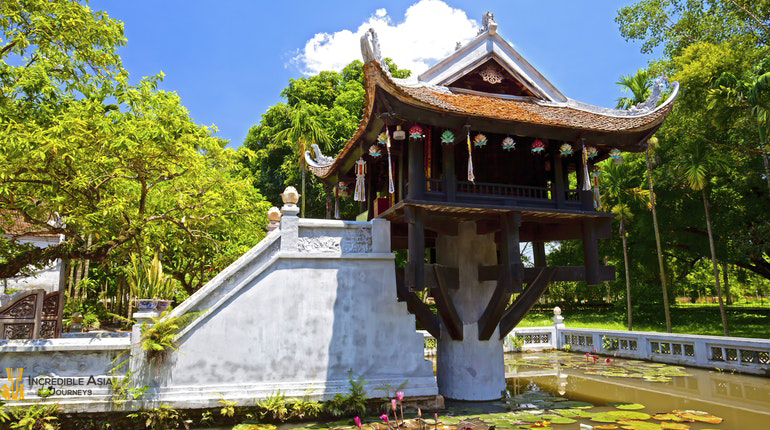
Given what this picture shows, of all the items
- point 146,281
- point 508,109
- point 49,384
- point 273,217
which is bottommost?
point 49,384

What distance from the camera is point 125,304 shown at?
80.6 ft

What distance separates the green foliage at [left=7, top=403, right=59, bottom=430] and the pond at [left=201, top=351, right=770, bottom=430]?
3.55 m

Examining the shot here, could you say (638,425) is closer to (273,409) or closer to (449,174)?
(449,174)

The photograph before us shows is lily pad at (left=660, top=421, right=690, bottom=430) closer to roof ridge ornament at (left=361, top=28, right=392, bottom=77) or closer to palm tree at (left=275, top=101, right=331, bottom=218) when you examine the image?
roof ridge ornament at (left=361, top=28, right=392, bottom=77)

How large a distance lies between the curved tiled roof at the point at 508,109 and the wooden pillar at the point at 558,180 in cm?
88

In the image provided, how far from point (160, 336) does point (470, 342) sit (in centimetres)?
572

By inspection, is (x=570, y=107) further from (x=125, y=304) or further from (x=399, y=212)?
(x=125, y=304)

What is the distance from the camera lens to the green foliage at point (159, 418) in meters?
7.55

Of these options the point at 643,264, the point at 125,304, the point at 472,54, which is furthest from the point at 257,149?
the point at 643,264

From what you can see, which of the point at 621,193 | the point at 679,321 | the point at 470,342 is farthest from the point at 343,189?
the point at 679,321

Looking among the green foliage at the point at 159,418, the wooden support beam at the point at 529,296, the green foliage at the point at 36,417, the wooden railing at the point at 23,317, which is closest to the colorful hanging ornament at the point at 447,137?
the wooden support beam at the point at 529,296

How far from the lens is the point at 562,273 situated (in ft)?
31.8

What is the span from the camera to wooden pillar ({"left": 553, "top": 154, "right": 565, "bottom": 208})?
30.5 feet

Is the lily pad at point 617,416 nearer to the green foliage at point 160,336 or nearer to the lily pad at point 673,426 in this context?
the lily pad at point 673,426
